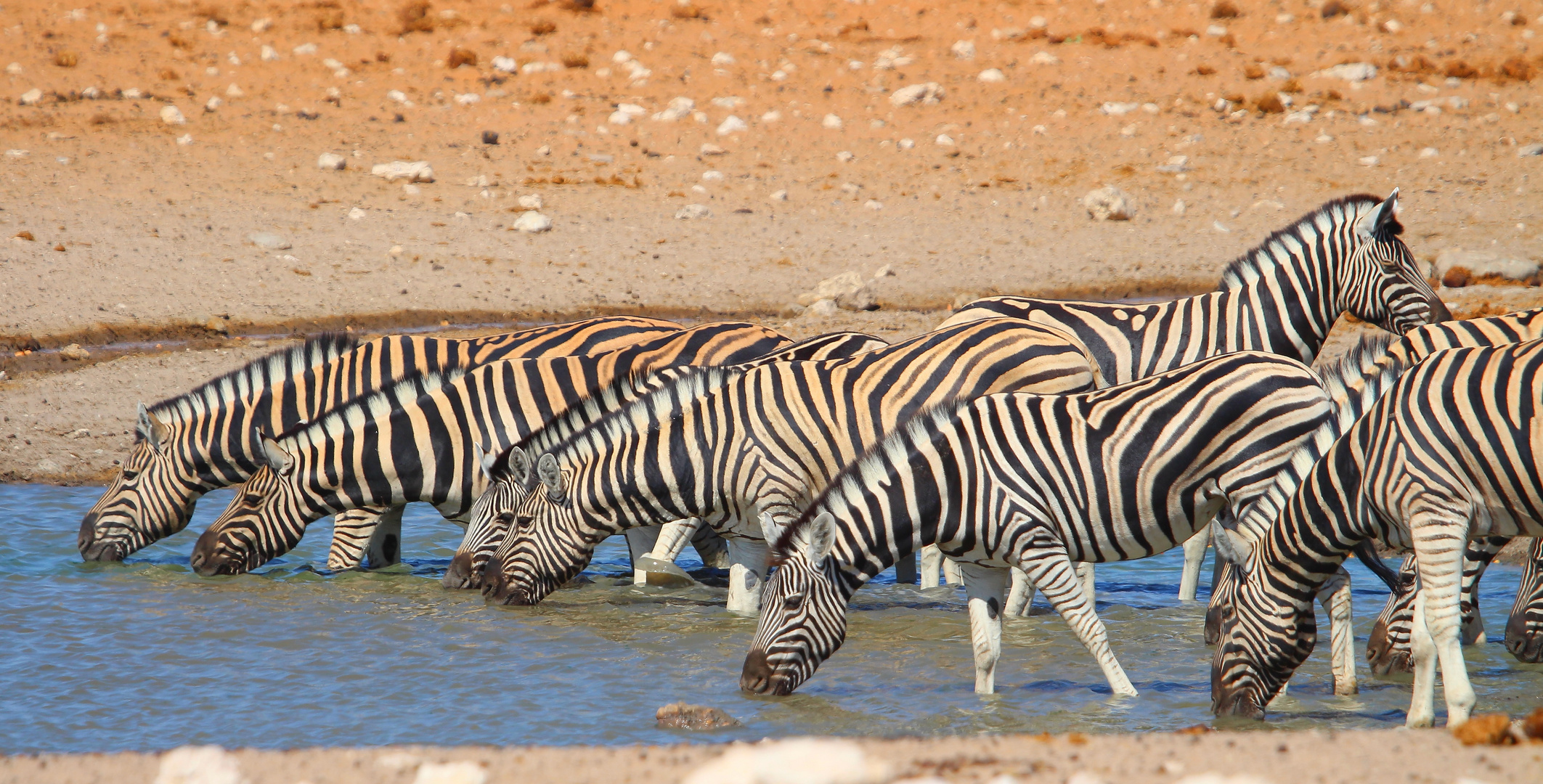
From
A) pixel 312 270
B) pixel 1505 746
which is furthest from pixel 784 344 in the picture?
pixel 312 270

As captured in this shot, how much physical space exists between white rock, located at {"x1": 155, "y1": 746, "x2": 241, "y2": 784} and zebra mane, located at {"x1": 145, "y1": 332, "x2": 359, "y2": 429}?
636cm

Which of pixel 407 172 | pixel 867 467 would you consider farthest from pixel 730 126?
pixel 867 467

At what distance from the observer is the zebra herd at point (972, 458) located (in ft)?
18.7

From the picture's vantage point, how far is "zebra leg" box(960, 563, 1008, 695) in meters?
6.44

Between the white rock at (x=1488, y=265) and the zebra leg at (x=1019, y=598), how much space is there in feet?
27.5

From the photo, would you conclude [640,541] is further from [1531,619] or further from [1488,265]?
[1488,265]

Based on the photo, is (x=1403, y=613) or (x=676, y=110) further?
(x=676, y=110)

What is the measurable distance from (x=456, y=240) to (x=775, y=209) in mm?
3762

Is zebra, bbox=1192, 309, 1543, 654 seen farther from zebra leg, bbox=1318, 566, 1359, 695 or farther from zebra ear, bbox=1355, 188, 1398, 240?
zebra ear, bbox=1355, 188, 1398, 240

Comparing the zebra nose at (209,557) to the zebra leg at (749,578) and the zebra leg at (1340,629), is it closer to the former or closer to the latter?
the zebra leg at (749,578)

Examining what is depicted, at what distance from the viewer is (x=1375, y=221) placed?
888 centimetres

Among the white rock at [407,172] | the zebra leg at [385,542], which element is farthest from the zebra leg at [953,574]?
the white rock at [407,172]

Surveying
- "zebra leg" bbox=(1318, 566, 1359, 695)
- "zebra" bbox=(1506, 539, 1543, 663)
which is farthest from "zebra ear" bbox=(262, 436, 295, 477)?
"zebra" bbox=(1506, 539, 1543, 663)

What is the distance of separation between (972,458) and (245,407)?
17.4 feet
